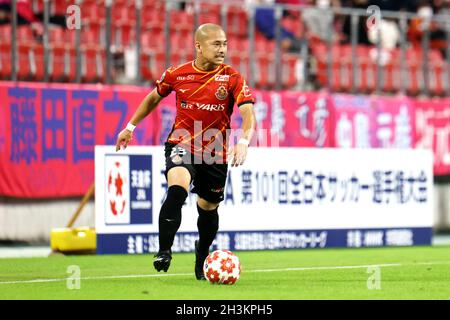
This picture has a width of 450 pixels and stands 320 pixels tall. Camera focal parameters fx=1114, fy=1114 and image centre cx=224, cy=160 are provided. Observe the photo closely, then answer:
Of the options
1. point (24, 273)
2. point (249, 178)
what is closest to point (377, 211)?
point (249, 178)

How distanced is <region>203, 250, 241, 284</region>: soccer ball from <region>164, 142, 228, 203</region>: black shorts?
60 cm

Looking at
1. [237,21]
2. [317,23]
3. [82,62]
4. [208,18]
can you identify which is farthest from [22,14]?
[317,23]

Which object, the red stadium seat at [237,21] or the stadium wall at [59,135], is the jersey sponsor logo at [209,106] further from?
the red stadium seat at [237,21]

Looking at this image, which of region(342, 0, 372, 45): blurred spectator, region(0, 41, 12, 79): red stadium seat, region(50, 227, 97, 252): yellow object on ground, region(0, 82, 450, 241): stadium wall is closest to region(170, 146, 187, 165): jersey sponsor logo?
region(50, 227, 97, 252): yellow object on ground

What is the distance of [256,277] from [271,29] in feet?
35.6

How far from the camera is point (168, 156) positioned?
948 centimetres

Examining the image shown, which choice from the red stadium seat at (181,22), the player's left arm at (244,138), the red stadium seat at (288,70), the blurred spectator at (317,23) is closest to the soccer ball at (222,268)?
the player's left arm at (244,138)

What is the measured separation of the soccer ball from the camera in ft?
29.9

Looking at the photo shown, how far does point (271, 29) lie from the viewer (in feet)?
67.2

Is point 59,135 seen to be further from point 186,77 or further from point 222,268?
point 222,268

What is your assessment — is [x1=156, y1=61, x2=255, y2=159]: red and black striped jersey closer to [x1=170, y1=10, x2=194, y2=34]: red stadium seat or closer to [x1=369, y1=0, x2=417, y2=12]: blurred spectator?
[x1=170, y1=10, x2=194, y2=34]: red stadium seat

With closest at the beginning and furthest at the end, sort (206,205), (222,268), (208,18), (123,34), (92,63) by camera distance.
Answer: (222,268)
(206,205)
(92,63)
(123,34)
(208,18)
